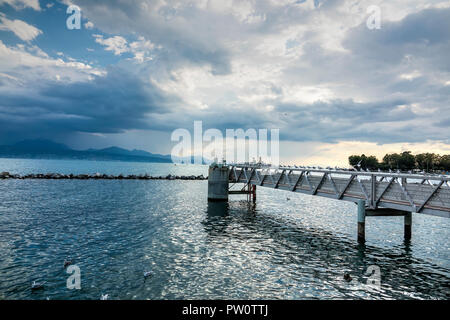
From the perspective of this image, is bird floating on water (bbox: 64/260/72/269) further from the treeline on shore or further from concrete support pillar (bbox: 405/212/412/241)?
the treeline on shore

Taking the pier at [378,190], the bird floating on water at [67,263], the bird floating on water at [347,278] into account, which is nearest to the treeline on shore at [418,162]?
the pier at [378,190]

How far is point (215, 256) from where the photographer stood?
19.9m

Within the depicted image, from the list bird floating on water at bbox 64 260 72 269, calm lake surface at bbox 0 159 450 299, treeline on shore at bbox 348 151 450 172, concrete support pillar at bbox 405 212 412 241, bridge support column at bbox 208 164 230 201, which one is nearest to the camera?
calm lake surface at bbox 0 159 450 299

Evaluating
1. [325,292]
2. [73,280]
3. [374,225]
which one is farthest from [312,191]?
[73,280]

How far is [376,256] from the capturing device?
20.8m

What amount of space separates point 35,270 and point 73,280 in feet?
11.6

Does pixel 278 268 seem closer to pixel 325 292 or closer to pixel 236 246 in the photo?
pixel 325 292

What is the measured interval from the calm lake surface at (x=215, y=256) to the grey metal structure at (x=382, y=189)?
3952 mm

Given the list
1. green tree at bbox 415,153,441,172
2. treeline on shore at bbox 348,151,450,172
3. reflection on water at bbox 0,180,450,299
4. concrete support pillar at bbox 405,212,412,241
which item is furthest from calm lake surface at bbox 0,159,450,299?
green tree at bbox 415,153,441,172

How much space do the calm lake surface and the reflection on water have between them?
0.07 metres

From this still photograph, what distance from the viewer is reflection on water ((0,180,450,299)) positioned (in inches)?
569

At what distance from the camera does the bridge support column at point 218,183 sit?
1955 inches

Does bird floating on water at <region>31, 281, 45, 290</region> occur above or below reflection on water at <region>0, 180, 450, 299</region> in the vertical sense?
above

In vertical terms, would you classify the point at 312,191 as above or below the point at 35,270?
above
